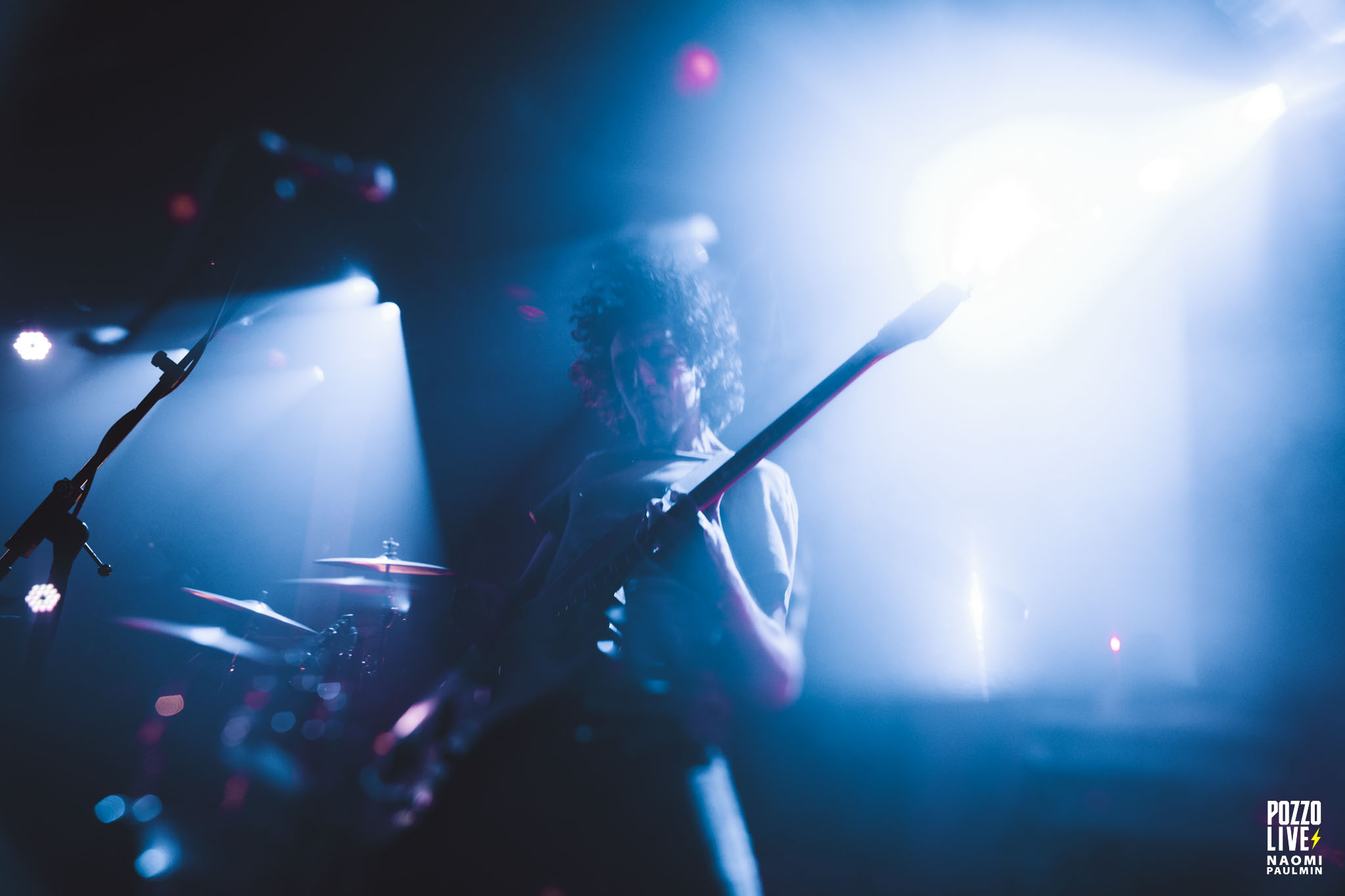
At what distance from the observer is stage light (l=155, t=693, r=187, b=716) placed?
2275 millimetres

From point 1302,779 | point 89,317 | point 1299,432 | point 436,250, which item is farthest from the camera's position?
point 89,317

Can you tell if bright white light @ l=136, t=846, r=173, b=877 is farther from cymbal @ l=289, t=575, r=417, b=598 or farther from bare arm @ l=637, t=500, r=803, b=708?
bare arm @ l=637, t=500, r=803, b=708

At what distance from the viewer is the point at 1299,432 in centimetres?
228

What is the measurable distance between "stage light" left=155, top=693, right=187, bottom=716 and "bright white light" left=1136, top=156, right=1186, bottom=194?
178 inches

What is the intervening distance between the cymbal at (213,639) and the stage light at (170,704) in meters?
0.27

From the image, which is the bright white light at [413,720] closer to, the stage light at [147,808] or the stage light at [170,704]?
the stage light at [147,808]

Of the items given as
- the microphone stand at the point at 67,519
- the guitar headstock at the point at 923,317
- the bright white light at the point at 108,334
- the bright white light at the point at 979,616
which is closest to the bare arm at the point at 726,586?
the guitar headstock at the point at 923,317

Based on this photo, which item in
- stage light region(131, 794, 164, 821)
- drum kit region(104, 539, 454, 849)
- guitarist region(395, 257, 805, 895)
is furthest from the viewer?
drum kit region(104, 539, 454, 849)

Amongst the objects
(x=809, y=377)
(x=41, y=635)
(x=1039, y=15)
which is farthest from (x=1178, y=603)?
(x=41, y=635)

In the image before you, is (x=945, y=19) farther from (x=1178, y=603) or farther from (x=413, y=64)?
(x=1178, y=603)

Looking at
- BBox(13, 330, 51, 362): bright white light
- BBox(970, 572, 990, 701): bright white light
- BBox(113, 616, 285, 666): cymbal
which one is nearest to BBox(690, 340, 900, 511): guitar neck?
BBox(970, 572, 990, 701): bright white light

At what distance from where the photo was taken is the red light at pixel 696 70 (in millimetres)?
2211

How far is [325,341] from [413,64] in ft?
6.79

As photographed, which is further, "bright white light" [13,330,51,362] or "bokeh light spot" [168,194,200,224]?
"bright white light" [13,330,51,362]
